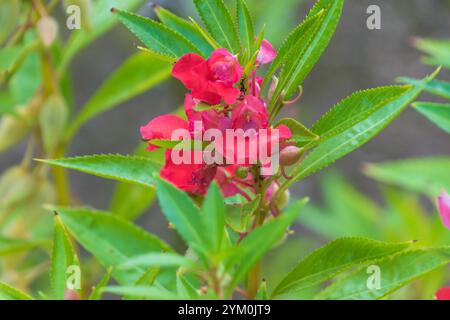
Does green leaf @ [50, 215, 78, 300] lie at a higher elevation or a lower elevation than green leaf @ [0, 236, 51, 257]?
lower

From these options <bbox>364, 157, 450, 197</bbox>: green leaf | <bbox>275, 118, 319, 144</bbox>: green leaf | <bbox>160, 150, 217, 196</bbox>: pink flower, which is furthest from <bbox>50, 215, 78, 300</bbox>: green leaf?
<bbox>364, 157, 450, 197</bbox>: green leaf

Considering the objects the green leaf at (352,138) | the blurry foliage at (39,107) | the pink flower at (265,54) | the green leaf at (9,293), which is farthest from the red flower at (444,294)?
the blurry foliage at (39,107)

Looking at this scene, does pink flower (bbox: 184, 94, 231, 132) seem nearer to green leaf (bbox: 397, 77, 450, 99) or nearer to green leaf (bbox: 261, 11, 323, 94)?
green leaf (bbox: 261, 11, 323, 94)

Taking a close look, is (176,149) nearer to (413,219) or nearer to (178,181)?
(178,181)

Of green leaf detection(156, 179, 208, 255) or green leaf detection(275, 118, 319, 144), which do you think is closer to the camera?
green leaf detection(156, 179, 208, 255)

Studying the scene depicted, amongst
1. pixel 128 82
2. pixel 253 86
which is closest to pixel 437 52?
pixel 128 82

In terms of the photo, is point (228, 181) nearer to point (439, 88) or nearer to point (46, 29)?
point (439, 88)

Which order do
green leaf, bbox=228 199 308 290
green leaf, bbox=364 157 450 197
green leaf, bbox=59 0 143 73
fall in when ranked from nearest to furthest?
1. green leaf, bbox=228 199 308 290
2. green leaf, bbox=59 0 143 73
3. green leaf, bbox=364 157 450 197
